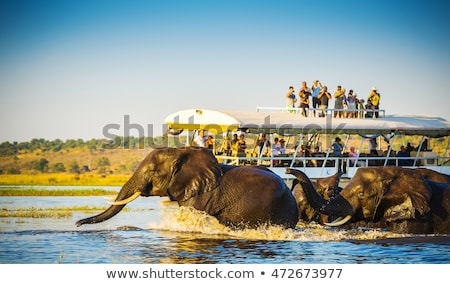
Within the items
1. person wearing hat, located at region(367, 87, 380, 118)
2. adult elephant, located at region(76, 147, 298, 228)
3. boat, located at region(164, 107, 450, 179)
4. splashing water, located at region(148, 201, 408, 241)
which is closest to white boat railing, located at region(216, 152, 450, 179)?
boat, located at region(164, 107, 450, 179)

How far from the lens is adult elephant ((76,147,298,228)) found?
51.4 ft

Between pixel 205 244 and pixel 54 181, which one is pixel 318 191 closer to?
pixel 205 244

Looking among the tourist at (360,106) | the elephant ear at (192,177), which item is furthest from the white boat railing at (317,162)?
the elephant ear at (192,177)

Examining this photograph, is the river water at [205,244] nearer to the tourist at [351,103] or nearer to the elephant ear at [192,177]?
the elephant ear at [192,177]

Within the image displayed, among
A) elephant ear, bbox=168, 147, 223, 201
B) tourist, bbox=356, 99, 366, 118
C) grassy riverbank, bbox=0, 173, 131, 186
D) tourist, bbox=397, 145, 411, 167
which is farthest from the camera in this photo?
grassy riverbank, bbox=0, 173, 131, 186

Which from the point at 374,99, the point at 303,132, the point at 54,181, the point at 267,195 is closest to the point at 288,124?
the point at 303,132

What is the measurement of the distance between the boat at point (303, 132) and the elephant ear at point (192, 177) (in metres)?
9.13

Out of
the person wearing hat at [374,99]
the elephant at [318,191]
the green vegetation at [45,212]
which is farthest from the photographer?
the person wearing hat at [374,99]

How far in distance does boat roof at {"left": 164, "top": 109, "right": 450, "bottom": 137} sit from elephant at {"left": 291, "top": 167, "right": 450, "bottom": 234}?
963 centimetres

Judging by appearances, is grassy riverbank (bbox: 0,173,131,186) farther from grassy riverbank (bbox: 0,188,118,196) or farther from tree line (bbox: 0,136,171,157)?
grassy riverbank (bbox: 0,188,118,196)

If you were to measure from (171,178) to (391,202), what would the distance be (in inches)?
148

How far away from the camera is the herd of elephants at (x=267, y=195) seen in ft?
51.3
